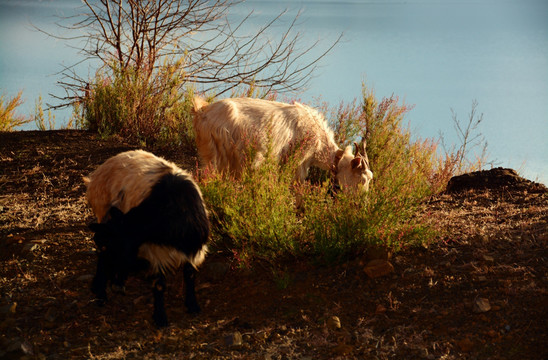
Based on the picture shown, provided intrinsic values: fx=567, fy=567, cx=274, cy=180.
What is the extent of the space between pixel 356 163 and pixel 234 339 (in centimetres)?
250

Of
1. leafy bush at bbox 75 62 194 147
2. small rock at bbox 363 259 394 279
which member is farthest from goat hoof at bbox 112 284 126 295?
leafy bush at bbox 75 62 194 147

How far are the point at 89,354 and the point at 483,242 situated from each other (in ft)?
10.3

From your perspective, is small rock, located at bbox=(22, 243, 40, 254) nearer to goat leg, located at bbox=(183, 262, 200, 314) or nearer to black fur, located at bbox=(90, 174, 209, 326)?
black fur, located at bbox=(90, 174, 209, 326)

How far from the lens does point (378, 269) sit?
14.0 ft

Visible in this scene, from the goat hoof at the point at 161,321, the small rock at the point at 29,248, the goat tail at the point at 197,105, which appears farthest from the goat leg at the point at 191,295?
the goat tail at the point at 197,105

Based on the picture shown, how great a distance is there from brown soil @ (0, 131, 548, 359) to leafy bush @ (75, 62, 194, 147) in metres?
3.60

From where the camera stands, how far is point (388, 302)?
400cm

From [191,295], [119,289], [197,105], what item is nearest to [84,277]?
[119,289]

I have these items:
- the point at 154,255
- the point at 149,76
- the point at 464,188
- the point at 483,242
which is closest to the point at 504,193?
the point at 464,188

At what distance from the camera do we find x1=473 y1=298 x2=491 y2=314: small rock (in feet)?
12.4

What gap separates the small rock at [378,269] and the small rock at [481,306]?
2.23 ft

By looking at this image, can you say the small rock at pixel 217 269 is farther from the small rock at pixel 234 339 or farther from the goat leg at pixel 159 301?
the small rock at pixel 234 339

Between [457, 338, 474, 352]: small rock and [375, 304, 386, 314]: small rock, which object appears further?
[375, 304, 386, 314]: small rock

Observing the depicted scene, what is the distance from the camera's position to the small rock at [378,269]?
4.27 metres
